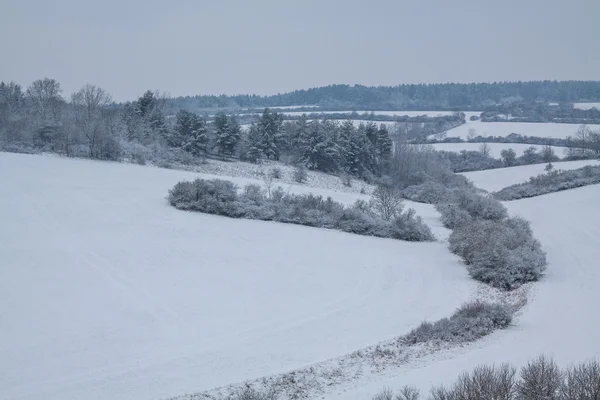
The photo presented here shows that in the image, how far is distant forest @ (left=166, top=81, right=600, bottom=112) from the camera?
11450cm

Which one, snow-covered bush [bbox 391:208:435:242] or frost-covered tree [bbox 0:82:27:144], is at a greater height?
frost-covered tree [bbox 0:82:27:144]

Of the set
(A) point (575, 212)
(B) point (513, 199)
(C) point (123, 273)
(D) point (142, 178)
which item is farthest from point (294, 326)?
(B) point (513, 199)

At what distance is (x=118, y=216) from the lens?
22.5 m

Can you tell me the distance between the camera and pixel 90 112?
141ft

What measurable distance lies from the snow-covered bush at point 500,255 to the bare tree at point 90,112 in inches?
973

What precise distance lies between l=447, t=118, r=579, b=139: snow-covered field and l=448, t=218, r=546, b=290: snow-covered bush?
181 ft

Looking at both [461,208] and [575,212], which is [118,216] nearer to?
[461,208]

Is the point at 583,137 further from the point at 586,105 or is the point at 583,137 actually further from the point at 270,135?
the point at 586,105

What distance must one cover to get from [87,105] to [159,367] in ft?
129

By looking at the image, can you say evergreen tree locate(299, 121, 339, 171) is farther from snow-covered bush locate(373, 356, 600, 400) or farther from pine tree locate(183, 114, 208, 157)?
snow-covered bush locate(373, 356, 600, 400)

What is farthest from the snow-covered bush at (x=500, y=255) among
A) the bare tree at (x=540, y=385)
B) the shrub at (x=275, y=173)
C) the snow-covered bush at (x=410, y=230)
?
the shrub at (x=275, y=173)

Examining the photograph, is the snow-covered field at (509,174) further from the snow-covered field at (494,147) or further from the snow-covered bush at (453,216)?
the snow-covered bush at (453,216)

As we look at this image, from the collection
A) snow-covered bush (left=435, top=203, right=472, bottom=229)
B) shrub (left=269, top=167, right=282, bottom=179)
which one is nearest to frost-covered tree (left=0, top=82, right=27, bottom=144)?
shrub (left=269, top=167, right=282, bottom=179)

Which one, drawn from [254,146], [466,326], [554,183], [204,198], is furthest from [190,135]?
[466,326]
